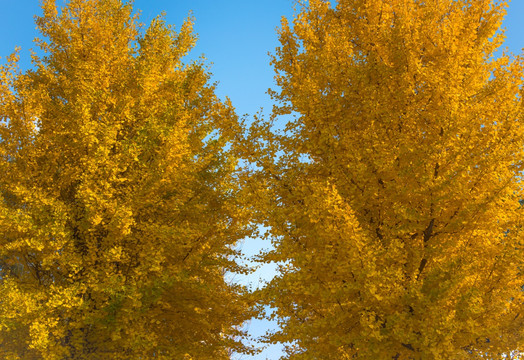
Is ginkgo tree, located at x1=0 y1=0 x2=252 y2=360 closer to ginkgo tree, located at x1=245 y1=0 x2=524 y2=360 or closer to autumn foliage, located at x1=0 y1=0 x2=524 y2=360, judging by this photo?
autumn foliage, located at x1=0 y1=0 x2=524 y2=360

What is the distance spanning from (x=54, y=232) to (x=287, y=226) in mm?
5886

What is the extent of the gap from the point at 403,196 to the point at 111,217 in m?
7.37

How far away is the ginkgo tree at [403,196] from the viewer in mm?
7918

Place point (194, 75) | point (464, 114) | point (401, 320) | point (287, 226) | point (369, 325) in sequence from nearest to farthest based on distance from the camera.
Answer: point (369, 325)
point (401, 320)
point (464, 114)
point (287, 226)
point (194, 75)

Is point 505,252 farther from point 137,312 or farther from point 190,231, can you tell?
point 137,312

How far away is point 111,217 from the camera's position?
35.9 feet

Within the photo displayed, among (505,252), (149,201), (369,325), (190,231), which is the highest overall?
Result: (149,201)

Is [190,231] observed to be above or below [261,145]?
below

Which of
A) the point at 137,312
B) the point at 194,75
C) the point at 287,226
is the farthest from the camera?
the point at 194,75

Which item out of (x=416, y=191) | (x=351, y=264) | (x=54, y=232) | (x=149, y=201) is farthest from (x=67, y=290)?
(x=416, y=191)

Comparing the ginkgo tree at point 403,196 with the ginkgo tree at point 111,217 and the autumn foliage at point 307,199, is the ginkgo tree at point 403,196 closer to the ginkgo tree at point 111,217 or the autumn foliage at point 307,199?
the autumn foliage at point 307,199

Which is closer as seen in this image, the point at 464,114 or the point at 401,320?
the point at 401,320

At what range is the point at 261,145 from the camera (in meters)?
11.0

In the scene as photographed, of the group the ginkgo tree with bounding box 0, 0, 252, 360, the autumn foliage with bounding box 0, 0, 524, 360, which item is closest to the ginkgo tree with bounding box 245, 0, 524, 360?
the autumn foliage with bounding box 0, 0, 524, 360
